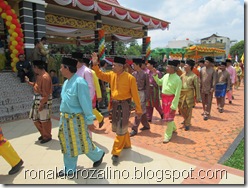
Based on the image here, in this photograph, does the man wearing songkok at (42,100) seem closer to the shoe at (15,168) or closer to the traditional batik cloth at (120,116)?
the shoe at (15,168)

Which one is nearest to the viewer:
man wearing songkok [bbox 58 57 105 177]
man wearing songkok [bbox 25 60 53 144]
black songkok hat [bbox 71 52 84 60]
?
man wearing songkok [bbox 58 57 105 177]

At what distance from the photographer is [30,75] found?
25.8ft

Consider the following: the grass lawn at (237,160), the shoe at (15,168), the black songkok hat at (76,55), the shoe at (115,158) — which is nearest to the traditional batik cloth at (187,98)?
the grass lawn at (237,160)

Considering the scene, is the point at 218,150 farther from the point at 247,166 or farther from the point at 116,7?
the point at 116,7

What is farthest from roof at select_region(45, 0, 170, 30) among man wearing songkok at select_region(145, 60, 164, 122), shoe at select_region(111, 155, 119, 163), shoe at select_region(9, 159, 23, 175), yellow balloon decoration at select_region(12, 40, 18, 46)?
shoe at select_region(111, 155, 119, 163)

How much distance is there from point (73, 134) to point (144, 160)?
4.37 ft

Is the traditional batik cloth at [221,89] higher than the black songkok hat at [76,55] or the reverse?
the reverse

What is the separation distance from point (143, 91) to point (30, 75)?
470 centimetres

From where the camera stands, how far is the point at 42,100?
161 inches

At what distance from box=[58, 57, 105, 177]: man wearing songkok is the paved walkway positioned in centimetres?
46

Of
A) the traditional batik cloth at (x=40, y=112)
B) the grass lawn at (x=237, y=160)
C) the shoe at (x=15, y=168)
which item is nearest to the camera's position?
the shoe at (x=15, y=168)

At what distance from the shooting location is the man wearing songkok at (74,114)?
2.81 m

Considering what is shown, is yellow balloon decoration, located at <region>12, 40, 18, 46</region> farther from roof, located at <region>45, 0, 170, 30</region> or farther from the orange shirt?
the orange shirt

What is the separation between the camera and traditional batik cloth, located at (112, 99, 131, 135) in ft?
12.0
